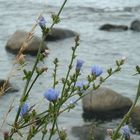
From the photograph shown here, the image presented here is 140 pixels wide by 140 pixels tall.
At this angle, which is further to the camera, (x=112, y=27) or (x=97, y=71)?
(x=112, y=27)

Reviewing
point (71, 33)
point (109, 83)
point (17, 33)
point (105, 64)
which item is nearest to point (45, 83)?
point (109, 83)

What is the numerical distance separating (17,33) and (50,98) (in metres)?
12.2

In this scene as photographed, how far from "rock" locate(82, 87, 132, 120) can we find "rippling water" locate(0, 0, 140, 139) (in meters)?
0.19

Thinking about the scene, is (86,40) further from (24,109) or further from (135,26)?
(24,109)

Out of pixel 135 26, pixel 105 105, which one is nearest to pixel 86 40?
pixel 135 26

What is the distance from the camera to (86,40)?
49.3ft

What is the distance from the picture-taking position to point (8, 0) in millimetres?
21250

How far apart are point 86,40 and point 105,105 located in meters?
5.98

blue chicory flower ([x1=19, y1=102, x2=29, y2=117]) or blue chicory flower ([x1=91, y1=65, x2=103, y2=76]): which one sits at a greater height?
blue chicory flower ([x1=19, y1=102, x2=29, y2=117])

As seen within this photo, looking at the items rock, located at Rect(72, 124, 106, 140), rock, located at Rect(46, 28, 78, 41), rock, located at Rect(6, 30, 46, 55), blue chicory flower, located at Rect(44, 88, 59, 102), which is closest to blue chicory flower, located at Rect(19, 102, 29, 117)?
blue chicory flower, located at Rect(44, 88, 59, 102)

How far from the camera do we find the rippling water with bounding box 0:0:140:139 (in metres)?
10.4

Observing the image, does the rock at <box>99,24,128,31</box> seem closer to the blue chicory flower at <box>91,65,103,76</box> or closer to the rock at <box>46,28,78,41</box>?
the rock at <box>46,28,78,41</box>

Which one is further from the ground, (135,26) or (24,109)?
(24,109)

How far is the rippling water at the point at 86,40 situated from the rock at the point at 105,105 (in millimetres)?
187
